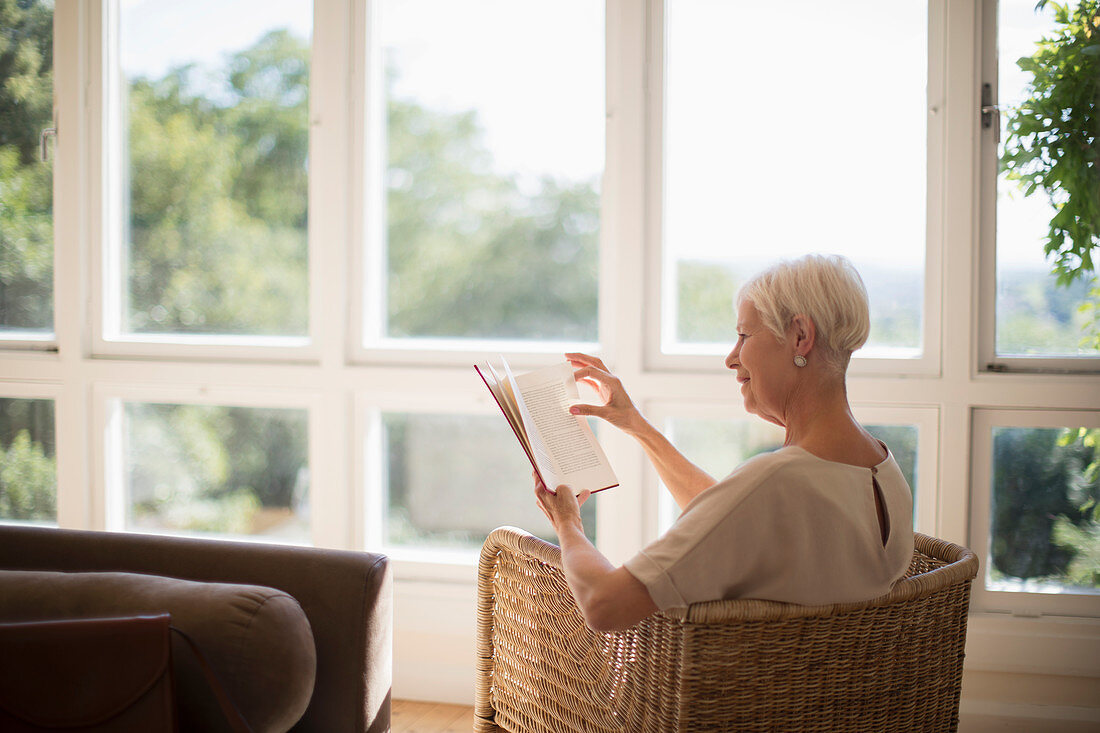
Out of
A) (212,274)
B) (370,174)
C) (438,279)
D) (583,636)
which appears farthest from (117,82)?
(583,636)

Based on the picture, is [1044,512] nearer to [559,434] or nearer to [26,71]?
[559,434]

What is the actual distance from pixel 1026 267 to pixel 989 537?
0.77 meters

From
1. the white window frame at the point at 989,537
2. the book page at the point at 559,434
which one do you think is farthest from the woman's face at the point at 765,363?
the white window frame at the point at 989,537

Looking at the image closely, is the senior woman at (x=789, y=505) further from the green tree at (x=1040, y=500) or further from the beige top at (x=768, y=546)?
the green tree at (x=1040, y=500)

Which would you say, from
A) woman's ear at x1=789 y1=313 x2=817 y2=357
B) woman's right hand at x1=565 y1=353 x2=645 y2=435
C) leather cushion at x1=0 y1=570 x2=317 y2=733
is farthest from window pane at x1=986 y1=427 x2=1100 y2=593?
leather cushion at x1=0 y1=570 x2=317 y2=733

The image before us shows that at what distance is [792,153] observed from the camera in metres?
2.52

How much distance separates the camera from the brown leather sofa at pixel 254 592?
139 centimetres

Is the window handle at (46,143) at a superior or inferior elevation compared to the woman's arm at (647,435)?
superior

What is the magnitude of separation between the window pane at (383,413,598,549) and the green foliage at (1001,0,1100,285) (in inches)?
61.5

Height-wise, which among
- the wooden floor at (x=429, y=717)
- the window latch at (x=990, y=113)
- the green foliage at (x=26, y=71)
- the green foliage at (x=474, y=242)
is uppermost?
the green foliage at (x=26, y=71)

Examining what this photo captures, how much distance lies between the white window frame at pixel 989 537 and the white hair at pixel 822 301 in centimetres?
116

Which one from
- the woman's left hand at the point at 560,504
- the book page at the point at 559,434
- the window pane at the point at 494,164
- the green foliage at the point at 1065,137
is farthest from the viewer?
the window pane at the point at 494,164

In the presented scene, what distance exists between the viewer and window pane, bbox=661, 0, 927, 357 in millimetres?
2451

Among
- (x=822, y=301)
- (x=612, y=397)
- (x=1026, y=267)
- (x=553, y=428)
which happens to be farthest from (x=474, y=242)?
(x=1026, y=267)
